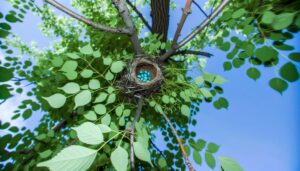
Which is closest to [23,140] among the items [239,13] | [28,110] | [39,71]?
[28,110]

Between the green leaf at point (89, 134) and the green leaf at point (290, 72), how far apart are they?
1.95 feet

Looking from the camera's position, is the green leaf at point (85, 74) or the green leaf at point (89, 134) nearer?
the green leaf at point (89, 134)

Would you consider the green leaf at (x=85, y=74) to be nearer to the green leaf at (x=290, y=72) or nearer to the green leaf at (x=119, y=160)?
the green leaf at (x=119, y=160)

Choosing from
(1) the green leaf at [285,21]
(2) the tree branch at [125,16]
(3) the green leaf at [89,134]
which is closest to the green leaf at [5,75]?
(3) the green leaf at [89,134]

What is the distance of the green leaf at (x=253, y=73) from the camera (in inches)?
39.1

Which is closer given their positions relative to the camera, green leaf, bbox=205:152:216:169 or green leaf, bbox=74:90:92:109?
green leaf, bbox=205:152:216:169

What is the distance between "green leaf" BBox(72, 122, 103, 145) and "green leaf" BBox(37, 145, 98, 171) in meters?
0.05

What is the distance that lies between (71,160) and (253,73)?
2.69 ft

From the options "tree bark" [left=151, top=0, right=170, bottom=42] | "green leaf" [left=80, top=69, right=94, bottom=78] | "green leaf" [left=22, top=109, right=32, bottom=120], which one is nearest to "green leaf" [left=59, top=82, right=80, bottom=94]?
"green leaf" [left=80, top=69, right=94, bottom=78]

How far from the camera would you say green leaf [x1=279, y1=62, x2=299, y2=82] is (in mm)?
748

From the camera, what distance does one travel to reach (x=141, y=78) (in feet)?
5.34

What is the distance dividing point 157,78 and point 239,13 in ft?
2.29

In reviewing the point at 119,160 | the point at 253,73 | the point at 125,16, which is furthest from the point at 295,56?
the point at 125,16

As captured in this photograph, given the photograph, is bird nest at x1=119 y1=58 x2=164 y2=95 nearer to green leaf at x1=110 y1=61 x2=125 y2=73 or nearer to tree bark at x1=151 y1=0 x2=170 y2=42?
green leaf at x1=110 y1=61 x2=125 y2=73
